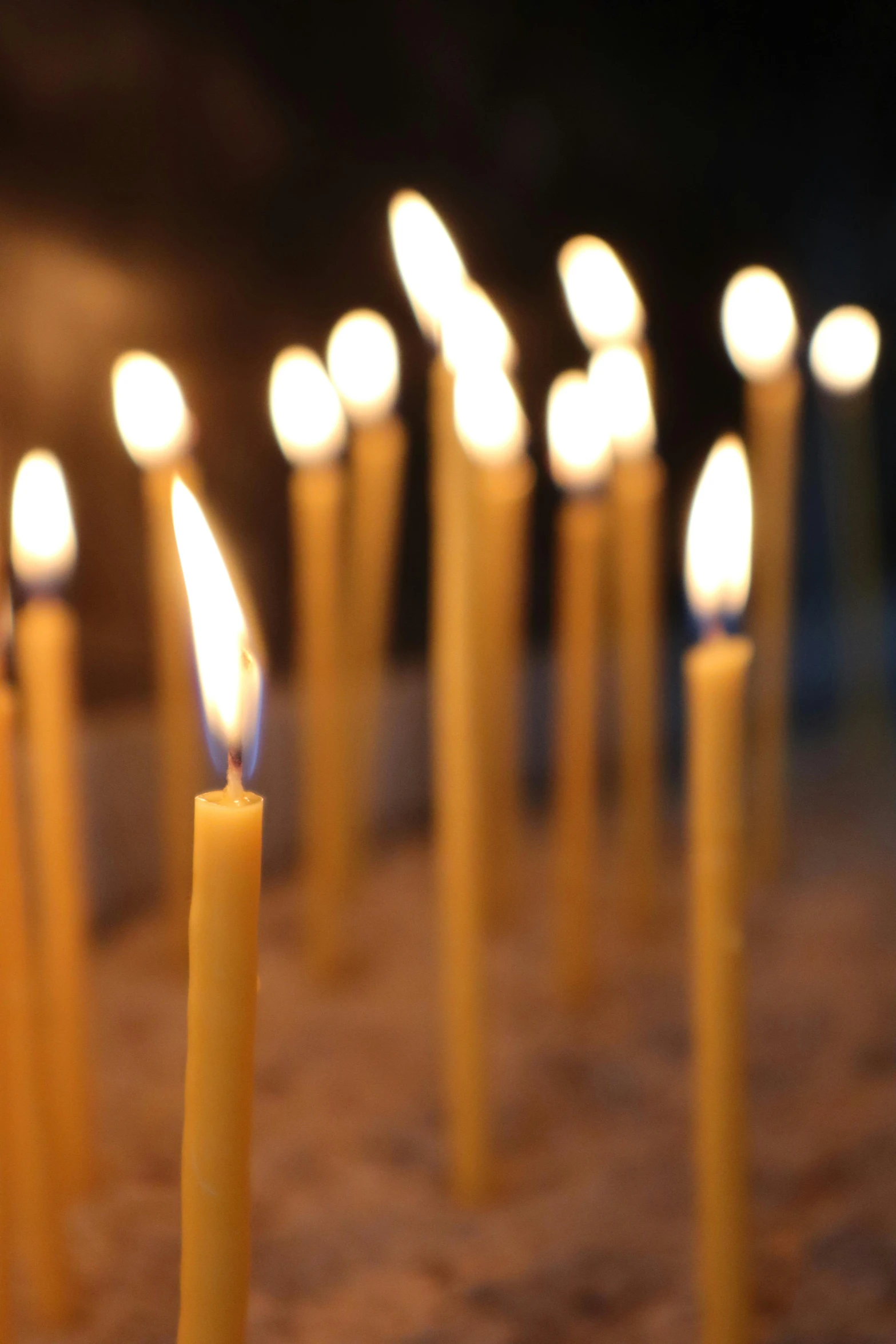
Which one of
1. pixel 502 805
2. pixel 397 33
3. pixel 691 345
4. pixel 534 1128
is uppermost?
pixel 397 33

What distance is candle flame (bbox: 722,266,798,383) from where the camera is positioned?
651 mm

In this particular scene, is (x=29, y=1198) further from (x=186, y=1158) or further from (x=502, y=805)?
(x=502, y=805)

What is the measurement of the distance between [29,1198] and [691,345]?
79 cm

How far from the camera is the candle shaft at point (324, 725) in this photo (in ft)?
2.07

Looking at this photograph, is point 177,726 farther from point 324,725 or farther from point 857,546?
point 857,546

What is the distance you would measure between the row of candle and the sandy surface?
3 cm

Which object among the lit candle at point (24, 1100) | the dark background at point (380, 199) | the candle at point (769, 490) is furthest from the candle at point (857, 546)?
the lit candle at point (24, 1100)

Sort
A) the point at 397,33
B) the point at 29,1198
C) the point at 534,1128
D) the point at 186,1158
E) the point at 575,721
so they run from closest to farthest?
the point at 186,1158 → the point at 29,1198 → the point at 534,1128 → the point at 575,721 → the point at 397,33

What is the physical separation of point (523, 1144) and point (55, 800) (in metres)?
0.23

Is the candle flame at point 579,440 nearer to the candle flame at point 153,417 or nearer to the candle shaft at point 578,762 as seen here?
the candle shaft at point 578,762

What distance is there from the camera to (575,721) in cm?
64

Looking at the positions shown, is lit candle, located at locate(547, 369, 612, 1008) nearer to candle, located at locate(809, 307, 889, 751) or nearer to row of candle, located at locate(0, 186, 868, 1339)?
row of candle, located at locate(0, 186, 868, 1339)

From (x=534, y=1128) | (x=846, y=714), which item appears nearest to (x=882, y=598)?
(x=846, y=714)

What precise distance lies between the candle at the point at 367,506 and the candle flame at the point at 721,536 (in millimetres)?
Result: 277
